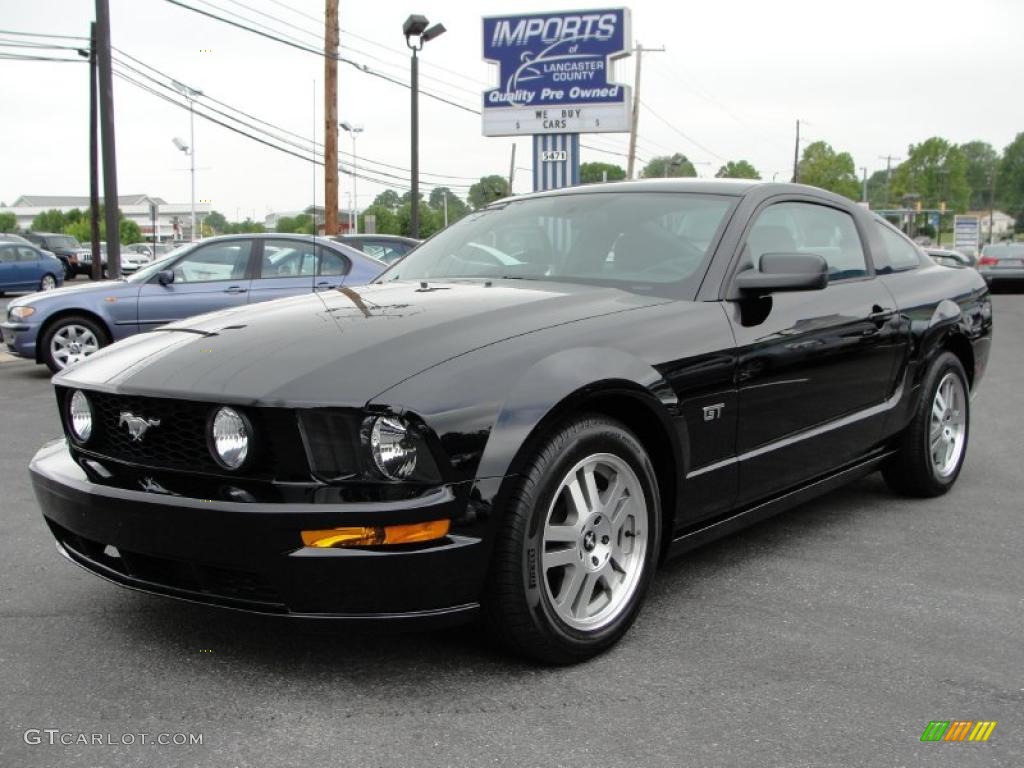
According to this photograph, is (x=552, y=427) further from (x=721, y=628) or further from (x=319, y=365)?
(x=721, y=628)

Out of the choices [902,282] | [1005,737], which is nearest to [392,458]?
[1005,737]

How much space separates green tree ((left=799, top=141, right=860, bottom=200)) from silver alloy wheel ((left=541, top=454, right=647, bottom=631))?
10616 centimetres

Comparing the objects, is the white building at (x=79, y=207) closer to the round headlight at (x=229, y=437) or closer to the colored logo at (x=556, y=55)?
the colored logo at (x=556, y=55)

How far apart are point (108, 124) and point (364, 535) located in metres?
15.9

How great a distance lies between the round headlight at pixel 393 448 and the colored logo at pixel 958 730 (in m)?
1.43

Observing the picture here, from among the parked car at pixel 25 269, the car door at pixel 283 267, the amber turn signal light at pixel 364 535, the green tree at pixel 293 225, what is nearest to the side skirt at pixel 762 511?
the amber turn signal light at pixel 364 535

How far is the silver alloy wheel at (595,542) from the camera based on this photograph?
2963 millimetres

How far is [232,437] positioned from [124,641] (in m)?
0.89

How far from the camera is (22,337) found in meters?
10.1

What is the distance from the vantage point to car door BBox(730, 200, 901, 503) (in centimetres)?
366

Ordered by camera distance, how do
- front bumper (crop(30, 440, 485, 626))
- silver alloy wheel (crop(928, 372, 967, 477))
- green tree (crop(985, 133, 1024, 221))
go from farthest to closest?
green tree (crop(985, 133, 1024, 221)) < silver alloy wheel (crop(928, 372, 967, 477)) < front bumper (crop(30, 440, 485, 626))

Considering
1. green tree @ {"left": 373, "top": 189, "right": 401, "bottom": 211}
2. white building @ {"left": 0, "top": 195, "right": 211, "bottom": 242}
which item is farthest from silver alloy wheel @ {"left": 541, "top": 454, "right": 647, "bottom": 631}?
white building @ {"left": 0, "top": 195, "right": 211, "bottom": 242}

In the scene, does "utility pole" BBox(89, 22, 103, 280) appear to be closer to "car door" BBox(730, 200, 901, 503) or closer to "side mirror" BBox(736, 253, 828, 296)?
"car door" BBox(730, 200, 901, 503)

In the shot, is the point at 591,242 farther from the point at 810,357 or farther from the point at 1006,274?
the point at 1006,274
